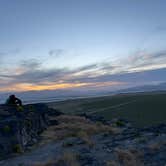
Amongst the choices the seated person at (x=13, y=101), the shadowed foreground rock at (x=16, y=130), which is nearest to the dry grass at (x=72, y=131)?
the shadowed foreground rock at (x=16, y=130)

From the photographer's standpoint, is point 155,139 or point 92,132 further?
point 92,132

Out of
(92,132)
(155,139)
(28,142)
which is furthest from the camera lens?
(92,132)

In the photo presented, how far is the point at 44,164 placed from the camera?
17.2m

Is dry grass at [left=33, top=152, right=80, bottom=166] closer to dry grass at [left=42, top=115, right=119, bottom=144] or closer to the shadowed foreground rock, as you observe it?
dry grass at [left=42, top=115, right=119, bottom=144]

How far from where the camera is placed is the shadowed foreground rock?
22.7 m

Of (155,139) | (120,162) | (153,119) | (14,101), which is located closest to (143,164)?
(120,162)

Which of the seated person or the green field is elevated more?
the seated person

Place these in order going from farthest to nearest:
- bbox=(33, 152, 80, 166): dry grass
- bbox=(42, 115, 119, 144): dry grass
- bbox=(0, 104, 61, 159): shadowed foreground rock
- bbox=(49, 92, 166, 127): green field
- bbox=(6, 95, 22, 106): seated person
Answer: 1. bbox=(49, 92, 166, 127): green field
2. bbox=(6, 95, 22, 106): seated person
3. bbox=(42, 115, 119, 144): dry grass
4. bbox=(0, 104, 61, 159): shadowed foreground rock
5. bbox=(33, 152, 80, 166): dry grass

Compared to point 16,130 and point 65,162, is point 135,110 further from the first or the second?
point 65,162

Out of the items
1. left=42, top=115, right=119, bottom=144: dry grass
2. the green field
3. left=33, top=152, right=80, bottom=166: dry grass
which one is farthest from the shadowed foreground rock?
the green field

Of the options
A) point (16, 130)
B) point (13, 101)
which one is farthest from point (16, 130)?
point (13, 101)

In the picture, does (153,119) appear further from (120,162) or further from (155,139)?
(120,162)

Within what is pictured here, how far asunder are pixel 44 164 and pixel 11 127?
752 centimetres

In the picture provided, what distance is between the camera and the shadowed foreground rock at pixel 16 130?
22.7 meters
